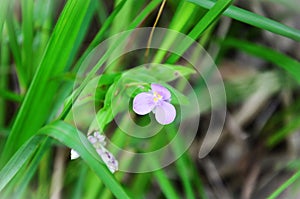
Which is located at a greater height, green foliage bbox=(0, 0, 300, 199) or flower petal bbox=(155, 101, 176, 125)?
green foliage bbox=(0, 0, 300, 199)

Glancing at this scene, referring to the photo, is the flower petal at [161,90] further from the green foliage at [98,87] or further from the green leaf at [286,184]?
the green leaf at [286,184]

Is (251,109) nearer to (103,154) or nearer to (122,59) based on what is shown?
(122,59)

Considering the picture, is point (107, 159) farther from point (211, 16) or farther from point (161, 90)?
point (211, 16)

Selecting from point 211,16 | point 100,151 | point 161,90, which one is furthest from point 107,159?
point 211,16

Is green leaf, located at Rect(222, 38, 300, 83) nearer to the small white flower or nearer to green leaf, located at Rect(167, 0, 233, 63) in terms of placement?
green leaf, located at Rect(167, 0, 233, 63)

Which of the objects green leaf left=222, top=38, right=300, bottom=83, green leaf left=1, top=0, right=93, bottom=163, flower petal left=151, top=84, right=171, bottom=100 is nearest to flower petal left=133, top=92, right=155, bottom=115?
flower petal left=151, top=84, right=171, bottom=100
